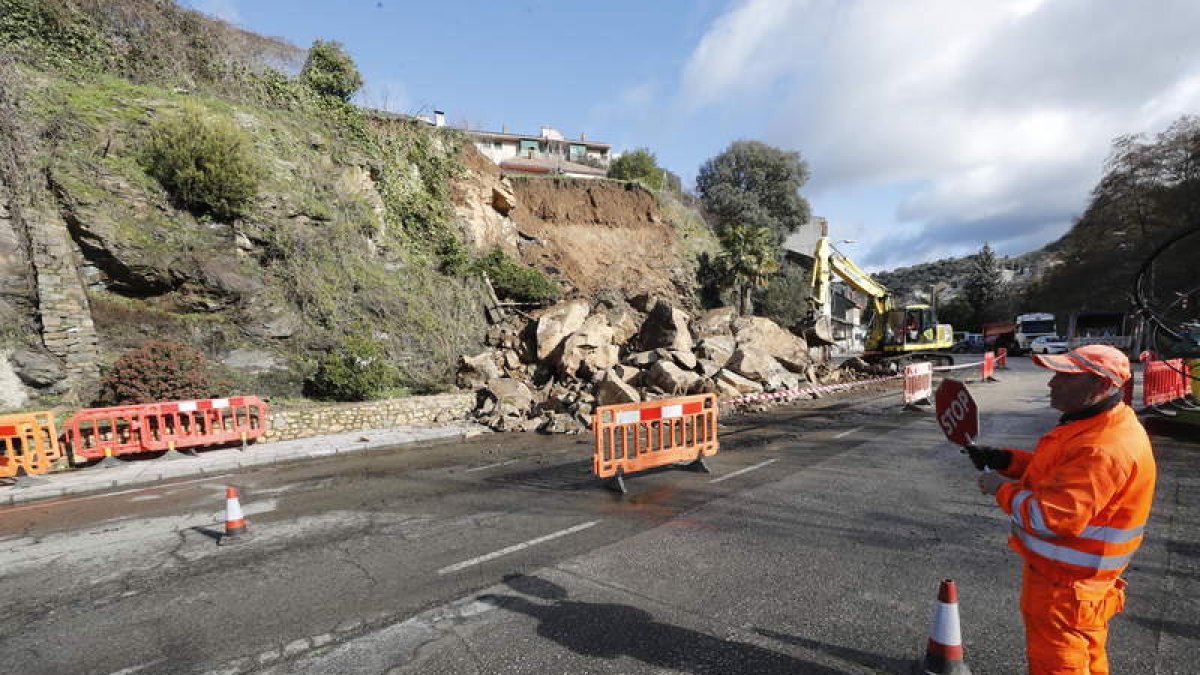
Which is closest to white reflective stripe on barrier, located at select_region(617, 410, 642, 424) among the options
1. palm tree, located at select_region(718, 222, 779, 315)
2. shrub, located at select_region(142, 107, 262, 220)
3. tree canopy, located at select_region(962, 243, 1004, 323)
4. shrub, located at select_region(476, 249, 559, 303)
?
shrub, located at select_region(142, 107, 262, 220)

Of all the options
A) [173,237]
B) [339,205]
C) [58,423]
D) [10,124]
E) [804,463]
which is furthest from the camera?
[339,205]

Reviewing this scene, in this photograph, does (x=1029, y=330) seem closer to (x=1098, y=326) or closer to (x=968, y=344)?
(x=1098, y=326)

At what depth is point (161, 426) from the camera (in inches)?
408

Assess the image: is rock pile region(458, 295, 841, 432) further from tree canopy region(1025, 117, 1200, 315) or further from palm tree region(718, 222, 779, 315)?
tree canopy region(1025, 117, 1200, 315)

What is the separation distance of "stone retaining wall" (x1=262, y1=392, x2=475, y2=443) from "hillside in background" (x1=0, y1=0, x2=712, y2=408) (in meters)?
1.25

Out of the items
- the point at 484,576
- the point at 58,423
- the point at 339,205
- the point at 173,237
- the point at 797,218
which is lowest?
the point at 484,576

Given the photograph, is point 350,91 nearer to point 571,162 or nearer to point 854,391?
point 854,391

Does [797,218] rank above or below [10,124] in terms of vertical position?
above

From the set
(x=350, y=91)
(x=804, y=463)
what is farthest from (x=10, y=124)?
(x=804, y=463)

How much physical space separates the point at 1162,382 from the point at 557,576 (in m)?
15.4

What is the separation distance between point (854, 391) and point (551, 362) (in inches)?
404

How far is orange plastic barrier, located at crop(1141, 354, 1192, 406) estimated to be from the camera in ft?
39.0

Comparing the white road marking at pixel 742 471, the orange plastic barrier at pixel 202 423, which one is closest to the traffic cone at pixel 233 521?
the white road marking at pixel 742 471

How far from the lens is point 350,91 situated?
20.4 m
